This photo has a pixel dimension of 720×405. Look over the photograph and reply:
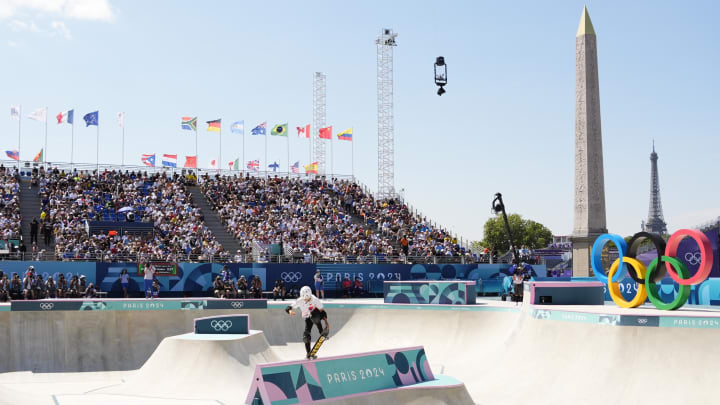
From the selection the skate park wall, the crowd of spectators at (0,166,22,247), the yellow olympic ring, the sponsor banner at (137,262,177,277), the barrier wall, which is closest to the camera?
the yellow olympic ring

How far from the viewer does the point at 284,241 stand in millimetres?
38406

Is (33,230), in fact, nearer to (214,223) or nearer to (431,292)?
(214,223)

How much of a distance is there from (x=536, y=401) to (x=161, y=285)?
20610 millimetres

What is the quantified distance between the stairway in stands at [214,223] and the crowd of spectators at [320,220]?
12.5 inches

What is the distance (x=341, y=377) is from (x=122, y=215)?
2642 centimetres

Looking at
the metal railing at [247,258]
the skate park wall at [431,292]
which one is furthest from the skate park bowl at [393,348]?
the metal railing at [247,258]

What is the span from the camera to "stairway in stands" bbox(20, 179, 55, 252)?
112 feet

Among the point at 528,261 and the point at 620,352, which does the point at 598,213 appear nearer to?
the point at 528,261

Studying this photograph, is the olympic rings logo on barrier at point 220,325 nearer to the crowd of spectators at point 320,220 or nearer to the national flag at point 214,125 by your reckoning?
the crowd of spectators at point 320,220

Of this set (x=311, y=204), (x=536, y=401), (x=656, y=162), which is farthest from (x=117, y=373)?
(x=656, y=162)

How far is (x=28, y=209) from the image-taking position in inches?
1465

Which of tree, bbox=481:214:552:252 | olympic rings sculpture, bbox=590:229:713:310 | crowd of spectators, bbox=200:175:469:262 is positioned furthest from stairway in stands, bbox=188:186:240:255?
tree, bbox=481:214:552:252

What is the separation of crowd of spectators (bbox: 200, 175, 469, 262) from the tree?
224 feet

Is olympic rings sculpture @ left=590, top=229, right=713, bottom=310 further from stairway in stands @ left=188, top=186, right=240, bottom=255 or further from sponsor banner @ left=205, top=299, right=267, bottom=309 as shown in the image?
stairway in stands @ left=188, top=186, right=240, bottom=255
